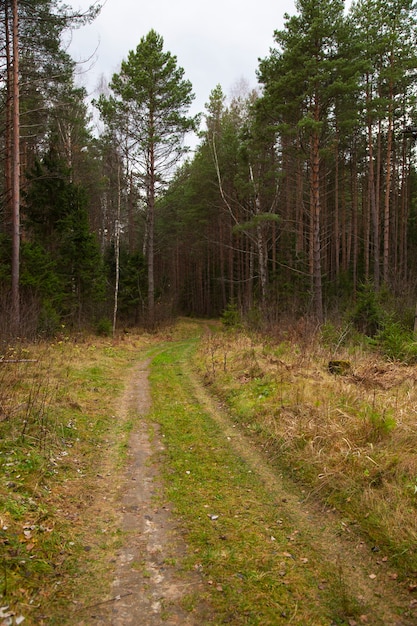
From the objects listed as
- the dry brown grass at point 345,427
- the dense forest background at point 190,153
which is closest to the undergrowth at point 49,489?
the dry brown grass at point 345,427

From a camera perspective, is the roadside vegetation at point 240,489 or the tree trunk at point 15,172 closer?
the roadside vegetation at point 240,489

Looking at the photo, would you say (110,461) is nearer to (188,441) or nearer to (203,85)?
(188,441)

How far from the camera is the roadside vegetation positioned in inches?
109

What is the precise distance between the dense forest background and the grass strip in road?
720 centimetres

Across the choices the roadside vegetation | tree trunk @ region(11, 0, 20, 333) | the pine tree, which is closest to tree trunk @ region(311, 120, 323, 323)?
the roadside vegetation

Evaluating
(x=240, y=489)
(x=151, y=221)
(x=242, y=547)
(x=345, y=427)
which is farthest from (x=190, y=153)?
(x=242, y=547)

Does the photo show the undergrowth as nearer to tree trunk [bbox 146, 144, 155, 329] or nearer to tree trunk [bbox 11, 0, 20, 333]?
tree trunk [bbox 11, 0, 20, 333]

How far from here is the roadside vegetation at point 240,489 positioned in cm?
276

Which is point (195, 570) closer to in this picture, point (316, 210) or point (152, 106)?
point (316, 210)

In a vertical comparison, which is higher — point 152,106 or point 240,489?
point 152,106

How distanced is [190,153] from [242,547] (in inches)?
857

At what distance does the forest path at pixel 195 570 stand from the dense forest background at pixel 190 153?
7.62 m

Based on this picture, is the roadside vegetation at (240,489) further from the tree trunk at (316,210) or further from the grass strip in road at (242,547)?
the tree trunk at (316,210)

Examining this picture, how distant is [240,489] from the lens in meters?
4.43
